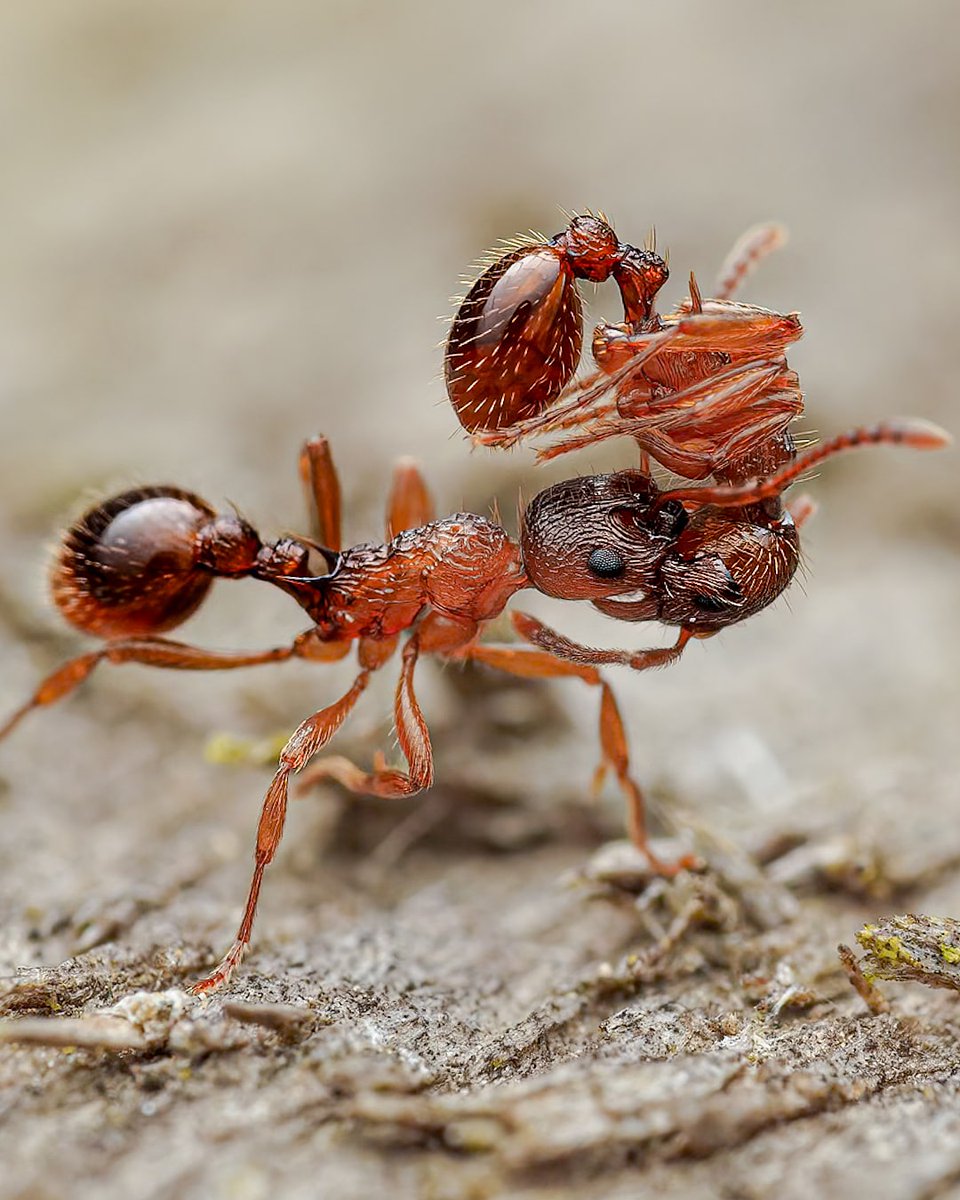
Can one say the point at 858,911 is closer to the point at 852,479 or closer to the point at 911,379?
the point at 852,479

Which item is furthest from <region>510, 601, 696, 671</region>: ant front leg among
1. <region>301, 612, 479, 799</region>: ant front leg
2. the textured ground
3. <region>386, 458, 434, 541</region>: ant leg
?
<region>386, 458, 434, 541</region>: ant leg

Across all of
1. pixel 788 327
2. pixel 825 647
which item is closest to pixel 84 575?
pixel 788 327

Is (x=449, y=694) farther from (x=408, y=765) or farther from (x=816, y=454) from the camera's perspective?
(x=816, y=454)

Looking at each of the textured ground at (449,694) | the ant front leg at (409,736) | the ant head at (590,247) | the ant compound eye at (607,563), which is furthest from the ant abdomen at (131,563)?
the ant head at (590,247)

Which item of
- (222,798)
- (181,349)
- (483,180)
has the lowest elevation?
(222,798)

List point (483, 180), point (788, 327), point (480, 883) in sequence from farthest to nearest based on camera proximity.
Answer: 1. point (483, 180)
2. point (480, 883)
3. point (788, 327)

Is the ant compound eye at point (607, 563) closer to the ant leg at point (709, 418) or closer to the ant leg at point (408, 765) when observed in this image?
the ant leg at point (709, 418)
